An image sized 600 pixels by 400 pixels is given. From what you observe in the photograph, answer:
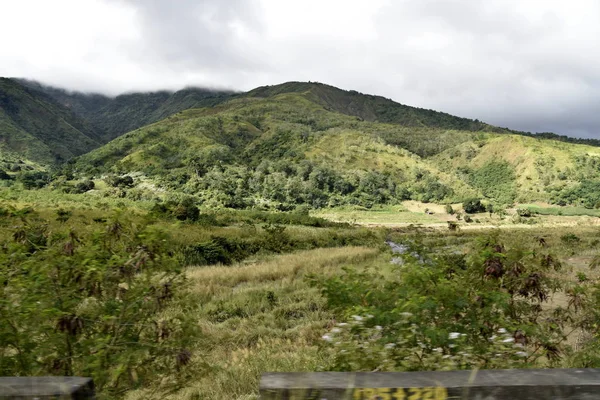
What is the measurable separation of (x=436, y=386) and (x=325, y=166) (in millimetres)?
123288

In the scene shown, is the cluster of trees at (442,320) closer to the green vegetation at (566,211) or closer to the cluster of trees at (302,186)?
the cluster of trees at (302,186)

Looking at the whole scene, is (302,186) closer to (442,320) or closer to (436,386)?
(442,320)

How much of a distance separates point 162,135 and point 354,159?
82.4m

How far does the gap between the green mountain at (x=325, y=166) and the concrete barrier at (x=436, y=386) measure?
279ft

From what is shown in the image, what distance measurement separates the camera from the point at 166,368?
10.8 ft

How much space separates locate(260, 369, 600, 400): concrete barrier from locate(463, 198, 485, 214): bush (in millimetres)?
108914

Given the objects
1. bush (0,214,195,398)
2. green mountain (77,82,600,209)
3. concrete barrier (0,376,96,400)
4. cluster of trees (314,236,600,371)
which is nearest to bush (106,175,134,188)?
green mountain (77,82,600,209)

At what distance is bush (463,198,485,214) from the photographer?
10131 centimetres

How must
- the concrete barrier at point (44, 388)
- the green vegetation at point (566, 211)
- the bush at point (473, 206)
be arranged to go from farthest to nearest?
the bush at point (473, 206) < the green vegetation at point (566, 211) < the concrete barrier at point (44, 388)

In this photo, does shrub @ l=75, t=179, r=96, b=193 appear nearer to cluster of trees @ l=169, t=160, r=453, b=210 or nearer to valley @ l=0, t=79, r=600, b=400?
cluster of trees @ l=169, t=160, r=453, b=210

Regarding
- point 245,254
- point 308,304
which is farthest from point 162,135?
point 308,304

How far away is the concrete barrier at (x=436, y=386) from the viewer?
161cm

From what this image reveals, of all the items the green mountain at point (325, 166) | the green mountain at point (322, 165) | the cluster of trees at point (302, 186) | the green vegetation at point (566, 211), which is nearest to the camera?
the green vegetation at point (566, 211)

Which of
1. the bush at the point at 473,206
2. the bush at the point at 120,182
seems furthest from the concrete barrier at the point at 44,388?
the bush at the point at 473,206
